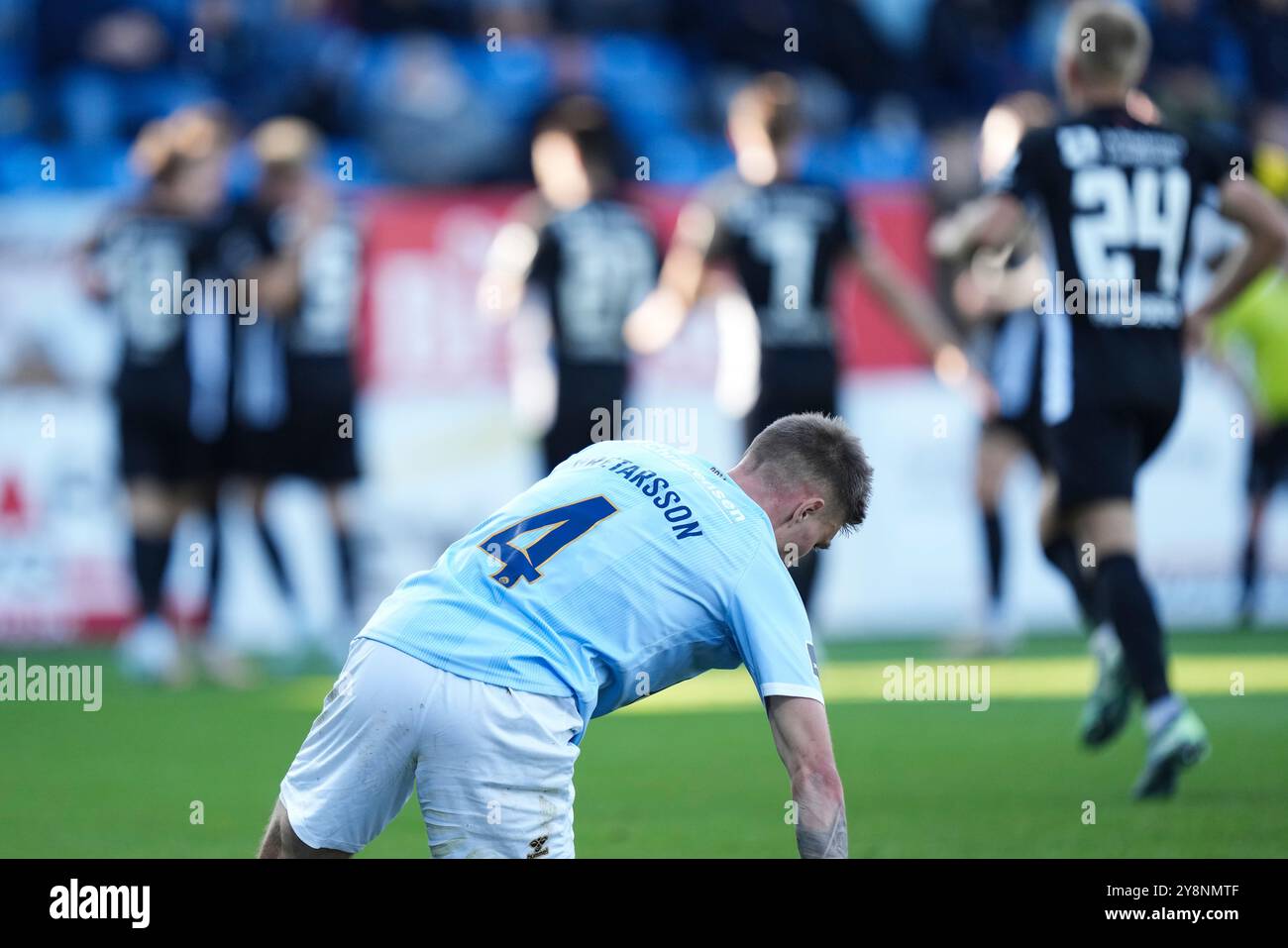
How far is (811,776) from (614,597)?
1.71ft

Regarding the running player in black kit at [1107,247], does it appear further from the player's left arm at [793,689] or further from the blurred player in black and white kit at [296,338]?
the blurred player in black and white kit at [296,338]

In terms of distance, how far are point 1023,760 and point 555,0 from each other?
34.2 ft

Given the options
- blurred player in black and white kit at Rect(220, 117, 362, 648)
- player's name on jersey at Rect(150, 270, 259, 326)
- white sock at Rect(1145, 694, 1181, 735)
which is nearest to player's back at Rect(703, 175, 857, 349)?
blurred player in black and white kit at Rect(220, 117, 362, 648)

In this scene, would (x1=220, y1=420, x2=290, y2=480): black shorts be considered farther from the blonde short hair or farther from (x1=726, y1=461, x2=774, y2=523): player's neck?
(x1=726, y1=461, x2=774, y2=523): player's neck

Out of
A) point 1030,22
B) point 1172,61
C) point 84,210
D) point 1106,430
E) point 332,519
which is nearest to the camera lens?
point 1106,430

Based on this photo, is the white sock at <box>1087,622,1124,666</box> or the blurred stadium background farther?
the blurred stadium background

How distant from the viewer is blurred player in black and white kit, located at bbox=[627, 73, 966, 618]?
948 cm

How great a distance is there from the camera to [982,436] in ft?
35.9

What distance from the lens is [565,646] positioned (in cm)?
358

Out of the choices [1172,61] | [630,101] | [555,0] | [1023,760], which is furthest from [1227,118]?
A: [1023,760]

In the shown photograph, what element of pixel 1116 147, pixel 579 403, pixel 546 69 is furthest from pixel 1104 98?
pixel 546 69

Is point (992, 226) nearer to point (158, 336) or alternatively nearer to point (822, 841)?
point (822, 841)

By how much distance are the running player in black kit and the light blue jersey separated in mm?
2766
